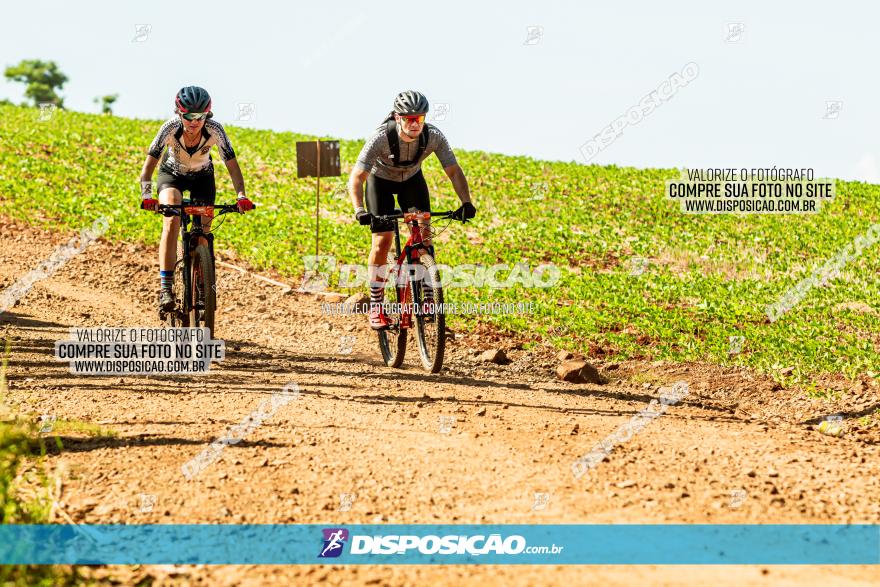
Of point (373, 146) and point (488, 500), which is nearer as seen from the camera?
point (488, 500)

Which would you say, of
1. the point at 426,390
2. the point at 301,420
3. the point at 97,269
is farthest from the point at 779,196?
the point at 301,420

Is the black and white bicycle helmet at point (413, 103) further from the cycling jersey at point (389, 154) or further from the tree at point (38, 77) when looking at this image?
the tree at point (38, 77)

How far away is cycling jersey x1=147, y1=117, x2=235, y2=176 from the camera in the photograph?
10.1 metres

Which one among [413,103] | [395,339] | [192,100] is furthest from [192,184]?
[395,339]

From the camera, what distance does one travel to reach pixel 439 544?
5125mm

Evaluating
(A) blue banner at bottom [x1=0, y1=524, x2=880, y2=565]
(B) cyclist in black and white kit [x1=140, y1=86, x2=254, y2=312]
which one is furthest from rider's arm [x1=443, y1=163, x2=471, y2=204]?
(A) blue banner at bottom [x1=0, y1=524, x2=880, y2=565]

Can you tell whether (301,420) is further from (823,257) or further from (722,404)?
(823,257)

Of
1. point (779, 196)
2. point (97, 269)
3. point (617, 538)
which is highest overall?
point (779, 196)

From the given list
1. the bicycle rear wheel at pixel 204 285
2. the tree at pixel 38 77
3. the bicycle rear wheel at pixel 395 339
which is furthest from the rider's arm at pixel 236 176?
the tree at pixel 38 77

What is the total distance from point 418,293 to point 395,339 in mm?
1438

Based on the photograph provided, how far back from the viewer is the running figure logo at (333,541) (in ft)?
16.6

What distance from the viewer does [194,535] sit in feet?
17.4

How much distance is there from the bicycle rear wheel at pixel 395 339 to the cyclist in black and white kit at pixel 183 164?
191 cm

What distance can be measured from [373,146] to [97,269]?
10.3m
